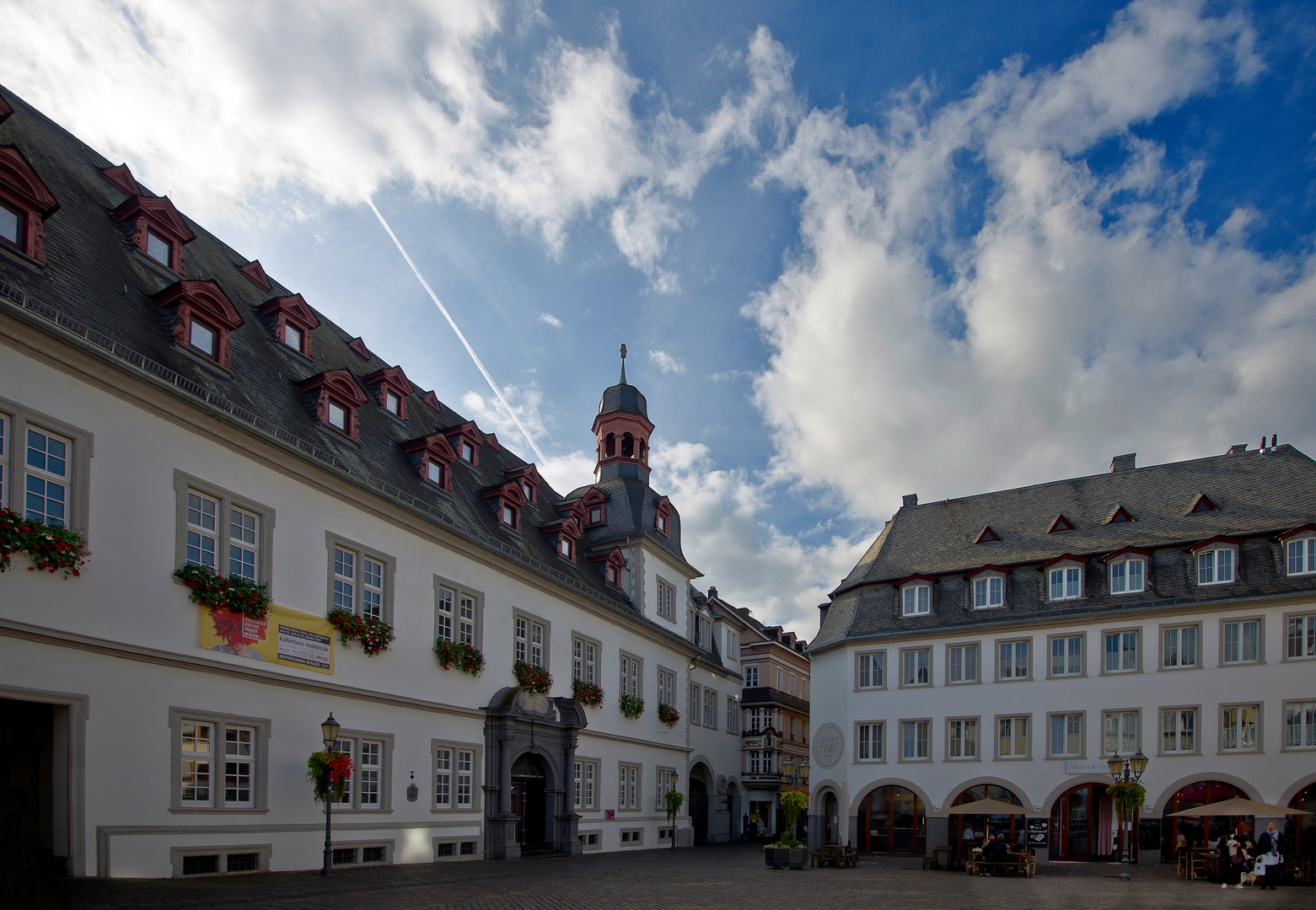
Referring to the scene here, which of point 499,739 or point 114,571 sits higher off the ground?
point 114,571

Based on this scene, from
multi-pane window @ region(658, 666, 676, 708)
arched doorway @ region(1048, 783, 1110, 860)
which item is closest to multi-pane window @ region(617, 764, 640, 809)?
multi-pane window @ region(658, 666, 676, 708)

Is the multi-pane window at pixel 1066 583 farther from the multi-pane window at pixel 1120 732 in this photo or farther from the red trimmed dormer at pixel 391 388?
the red trimmed dormer at pixel 391 388

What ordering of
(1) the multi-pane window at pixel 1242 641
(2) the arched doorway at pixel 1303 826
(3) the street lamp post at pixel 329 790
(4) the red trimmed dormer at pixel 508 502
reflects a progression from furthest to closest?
(1) the multi-pane window at pixel 1242 641 < (4) the red trimmed dormer at pixel 508 502 < (2) the arched doorway at pixel 1303 826 < (3) the street lamp post at pixel 329 790

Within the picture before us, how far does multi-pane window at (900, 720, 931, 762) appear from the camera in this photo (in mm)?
37062

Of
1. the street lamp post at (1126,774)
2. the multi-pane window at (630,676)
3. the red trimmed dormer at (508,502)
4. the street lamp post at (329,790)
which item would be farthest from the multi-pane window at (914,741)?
the street lamp post at (329,790)

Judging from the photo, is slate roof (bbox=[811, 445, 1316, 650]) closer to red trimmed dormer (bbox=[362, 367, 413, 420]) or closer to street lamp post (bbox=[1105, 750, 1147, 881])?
street lamp post (bbox=[1105, 750, 1147, 881])

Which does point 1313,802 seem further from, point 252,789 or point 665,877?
point 252,789

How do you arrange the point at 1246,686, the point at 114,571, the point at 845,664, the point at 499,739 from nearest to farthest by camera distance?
the point at 114,571, the point at 499,739, the point at 1246,686, the point at 845,664

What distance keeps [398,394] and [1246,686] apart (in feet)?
94.0

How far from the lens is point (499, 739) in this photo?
27047 mm

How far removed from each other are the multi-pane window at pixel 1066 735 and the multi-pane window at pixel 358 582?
24.6 meters

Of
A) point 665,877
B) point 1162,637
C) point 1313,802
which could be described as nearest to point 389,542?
point 665,877

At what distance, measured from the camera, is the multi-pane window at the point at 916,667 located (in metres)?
37.7

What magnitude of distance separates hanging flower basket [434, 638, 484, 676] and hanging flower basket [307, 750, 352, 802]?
209 inches
